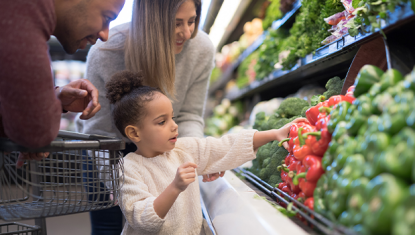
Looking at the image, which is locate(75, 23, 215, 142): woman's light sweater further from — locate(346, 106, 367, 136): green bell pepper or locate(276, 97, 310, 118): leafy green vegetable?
locate(346, 106, 367, 136): green bell pepper

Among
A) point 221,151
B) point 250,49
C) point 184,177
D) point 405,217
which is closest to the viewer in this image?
point 405,217

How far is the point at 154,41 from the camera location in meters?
1.66

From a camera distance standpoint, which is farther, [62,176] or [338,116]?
[62,176]

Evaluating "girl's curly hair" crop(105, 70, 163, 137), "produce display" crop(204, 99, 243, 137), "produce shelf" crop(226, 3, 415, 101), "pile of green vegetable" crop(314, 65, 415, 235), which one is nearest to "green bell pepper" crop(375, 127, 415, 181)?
"pile of green vegetable" crop(314, 65, 415, 235)

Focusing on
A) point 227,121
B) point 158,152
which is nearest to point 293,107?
point 158,152

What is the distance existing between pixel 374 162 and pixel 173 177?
101 centimetres

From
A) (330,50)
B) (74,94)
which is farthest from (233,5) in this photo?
(74,94)

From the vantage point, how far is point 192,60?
2.03 m

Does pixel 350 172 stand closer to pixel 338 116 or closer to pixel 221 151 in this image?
pixel 338 116

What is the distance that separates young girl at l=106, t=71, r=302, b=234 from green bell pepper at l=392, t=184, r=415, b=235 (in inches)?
34.2

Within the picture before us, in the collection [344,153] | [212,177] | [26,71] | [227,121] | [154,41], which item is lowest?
[227,121]

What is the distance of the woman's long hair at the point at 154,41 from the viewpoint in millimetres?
1654

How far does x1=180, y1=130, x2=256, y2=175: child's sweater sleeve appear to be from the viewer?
4.98 feet

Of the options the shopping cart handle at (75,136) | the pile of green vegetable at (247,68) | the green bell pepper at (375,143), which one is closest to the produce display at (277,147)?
the green bell pepper at (375,143)
